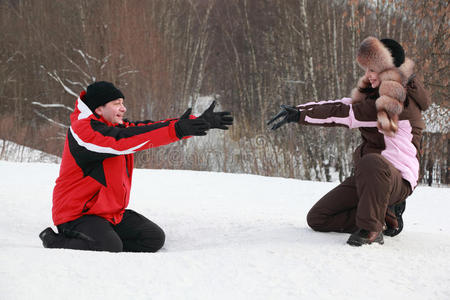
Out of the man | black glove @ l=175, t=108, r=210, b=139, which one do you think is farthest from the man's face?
black glove @ l=175, t=108, r=210, b=139

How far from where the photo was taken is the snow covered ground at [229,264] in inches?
75.7

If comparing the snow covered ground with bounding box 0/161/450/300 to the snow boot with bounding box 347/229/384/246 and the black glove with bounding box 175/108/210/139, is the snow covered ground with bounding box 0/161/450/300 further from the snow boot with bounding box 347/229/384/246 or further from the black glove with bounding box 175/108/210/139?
the black glove with bounding box 175/108/210/139

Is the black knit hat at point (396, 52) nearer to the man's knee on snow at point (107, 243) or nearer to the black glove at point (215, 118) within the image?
the black glove at point (215, 118)

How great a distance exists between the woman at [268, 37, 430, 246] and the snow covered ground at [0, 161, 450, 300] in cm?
14

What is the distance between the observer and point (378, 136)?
284 cm

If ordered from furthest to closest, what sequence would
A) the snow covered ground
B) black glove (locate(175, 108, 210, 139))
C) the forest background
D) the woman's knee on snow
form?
the forest background, the woman's knee on snow, black glove (locate(175, 108, 210, 139)), the snow covered ground

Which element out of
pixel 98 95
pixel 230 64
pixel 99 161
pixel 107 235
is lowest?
pixel 107 235

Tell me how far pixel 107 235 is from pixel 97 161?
0.45m

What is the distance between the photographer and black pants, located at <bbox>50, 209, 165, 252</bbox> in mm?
2773

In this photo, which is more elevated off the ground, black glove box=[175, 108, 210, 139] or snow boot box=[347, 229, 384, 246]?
black glove box=[175, 108, 210, 139]

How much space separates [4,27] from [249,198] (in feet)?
47.1

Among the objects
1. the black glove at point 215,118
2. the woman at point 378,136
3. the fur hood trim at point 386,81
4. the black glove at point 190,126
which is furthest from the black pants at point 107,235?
the fur hood trim at point 386,81

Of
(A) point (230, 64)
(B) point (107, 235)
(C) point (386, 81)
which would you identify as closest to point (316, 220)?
(C) point (386, 81)

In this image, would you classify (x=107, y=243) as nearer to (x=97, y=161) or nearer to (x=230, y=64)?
(x=97, y=161)
